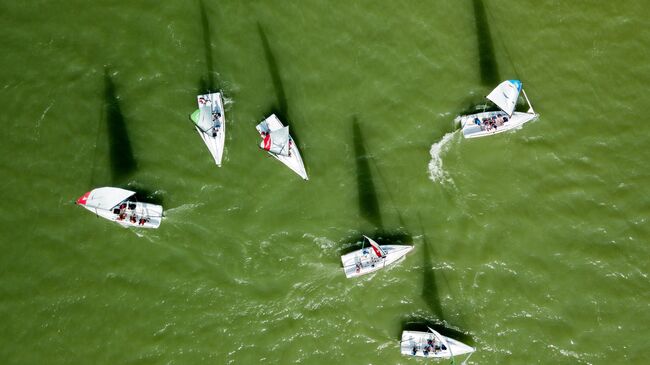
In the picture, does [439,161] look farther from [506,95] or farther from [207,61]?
[207,61]

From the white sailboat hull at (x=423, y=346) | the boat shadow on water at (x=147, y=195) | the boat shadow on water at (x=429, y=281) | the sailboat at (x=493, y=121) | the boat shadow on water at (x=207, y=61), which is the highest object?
the boat shadow on water at (x=207, y=61)

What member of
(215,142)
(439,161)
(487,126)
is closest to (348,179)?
(439,161)

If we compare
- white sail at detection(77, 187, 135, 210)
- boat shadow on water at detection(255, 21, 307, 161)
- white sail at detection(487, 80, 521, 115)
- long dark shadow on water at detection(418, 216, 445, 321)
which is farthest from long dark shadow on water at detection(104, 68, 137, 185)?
white sail at detection(487, 80, 521, 115)

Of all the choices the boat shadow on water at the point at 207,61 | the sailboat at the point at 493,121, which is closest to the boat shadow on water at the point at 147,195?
the boat shadow on water at the point at 207,61

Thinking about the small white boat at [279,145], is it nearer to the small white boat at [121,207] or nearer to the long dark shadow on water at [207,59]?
the long dark shadow on water at [207,59]

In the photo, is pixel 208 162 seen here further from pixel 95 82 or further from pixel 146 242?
pixel 95 82
